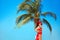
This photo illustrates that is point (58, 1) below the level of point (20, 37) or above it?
above

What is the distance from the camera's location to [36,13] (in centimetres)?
748

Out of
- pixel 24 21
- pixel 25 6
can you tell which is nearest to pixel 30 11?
pixel 25 6

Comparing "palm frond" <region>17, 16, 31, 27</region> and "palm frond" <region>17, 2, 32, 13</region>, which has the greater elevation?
"palm frond" <region>17, 2, 32, 13</region>

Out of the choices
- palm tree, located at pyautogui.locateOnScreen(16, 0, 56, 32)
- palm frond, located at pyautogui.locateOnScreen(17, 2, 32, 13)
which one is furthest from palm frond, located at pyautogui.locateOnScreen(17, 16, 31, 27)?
palm frond, located at pyautogui.locateOnScreen(17, 2, 32, 13)

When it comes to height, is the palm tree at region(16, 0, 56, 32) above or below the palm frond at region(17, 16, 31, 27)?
Answer: above

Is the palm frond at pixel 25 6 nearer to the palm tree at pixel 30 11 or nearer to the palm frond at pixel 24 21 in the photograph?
the palm tree at pixel 30 11

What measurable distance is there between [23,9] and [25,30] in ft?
2.73

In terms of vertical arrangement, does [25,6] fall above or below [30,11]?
above

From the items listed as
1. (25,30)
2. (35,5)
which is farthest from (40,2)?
(25,30)

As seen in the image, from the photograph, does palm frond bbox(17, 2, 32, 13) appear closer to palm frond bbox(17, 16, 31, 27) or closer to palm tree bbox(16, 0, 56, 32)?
palm tree bbox(16, 0, 56, 32)

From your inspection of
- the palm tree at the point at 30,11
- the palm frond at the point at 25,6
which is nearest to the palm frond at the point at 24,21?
the palm tree at the point at 30,11

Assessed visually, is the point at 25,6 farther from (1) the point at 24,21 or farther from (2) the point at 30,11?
(1) the point at 24,21

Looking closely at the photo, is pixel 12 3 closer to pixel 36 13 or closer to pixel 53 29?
pixel 36 13

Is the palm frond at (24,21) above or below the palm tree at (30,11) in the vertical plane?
below
